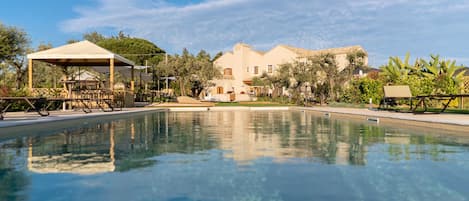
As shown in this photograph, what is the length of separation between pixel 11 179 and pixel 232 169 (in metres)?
2.48

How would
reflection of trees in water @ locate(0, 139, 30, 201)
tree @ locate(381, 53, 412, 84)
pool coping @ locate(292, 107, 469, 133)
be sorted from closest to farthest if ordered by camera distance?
reflection of trees in water @ locate(0, 139, 30, 201)
pool coping @ locate(292, 107, 469, 133)
tree @ locate(381, 53, 412, 84)

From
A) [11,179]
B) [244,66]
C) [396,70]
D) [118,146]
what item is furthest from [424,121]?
[244,66]

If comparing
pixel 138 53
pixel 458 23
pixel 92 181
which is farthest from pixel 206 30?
pixel 92 181

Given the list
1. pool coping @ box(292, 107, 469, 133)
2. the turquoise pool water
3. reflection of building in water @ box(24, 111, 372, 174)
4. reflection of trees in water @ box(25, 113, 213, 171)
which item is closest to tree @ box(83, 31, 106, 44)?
pool coping @ box(292, 107, 469, 133)

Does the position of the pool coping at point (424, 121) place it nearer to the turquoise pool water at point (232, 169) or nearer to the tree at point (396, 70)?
the turquoise pool water at point (232, 169)

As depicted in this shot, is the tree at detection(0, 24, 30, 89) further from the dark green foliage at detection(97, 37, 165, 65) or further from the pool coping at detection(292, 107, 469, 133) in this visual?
the pool coping at detection(292, 107, 469, 133)

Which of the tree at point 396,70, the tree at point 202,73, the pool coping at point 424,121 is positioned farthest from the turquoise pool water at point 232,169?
the tree at point 202,73

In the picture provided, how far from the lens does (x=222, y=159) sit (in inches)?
208

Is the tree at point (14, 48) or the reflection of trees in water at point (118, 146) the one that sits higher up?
the tree at point (14, 48)

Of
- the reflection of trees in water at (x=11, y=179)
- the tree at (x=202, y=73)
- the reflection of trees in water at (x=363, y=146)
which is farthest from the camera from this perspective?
the tree at (x=202, y=73)

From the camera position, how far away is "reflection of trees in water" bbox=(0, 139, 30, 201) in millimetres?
3385

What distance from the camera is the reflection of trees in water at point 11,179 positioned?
3.38m

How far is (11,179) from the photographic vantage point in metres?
3.99

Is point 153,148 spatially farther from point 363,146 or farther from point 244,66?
point 244,66
